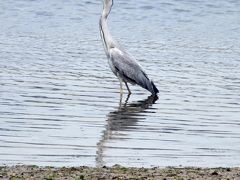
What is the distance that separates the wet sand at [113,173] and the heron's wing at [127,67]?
6.13m

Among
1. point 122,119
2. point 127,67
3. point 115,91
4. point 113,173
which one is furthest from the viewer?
point 127,67

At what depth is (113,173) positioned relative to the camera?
24.8 ft

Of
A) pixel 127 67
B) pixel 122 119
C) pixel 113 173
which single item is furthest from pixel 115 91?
pixel 113 173

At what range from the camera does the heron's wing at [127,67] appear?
1412 cm

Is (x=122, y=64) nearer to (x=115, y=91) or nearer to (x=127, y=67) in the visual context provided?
(x=127, y=67)

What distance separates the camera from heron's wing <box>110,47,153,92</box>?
14117mm

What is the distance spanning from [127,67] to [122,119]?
2.89 m

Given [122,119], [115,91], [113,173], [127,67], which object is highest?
[113,173]

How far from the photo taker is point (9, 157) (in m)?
8.57

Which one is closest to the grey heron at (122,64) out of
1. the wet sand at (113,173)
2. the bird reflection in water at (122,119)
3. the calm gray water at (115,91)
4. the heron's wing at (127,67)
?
the heron's wing at (127,67)

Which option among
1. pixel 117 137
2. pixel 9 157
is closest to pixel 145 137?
pixel 117 137

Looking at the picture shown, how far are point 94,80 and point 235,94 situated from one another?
7.31ft

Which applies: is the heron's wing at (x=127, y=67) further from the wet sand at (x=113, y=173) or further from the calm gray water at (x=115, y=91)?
the wet sand at (x=113, y=173)

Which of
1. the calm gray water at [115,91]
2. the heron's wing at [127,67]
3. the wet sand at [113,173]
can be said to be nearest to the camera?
the wet sand at [113,173]
